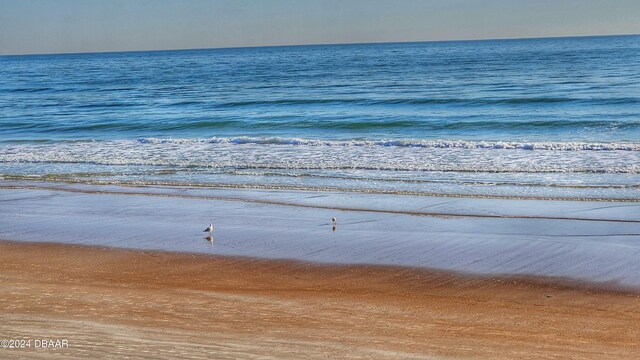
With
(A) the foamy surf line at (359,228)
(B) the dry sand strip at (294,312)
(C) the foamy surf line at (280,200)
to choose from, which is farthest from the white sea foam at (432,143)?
(B) the dry sand strip at (294,312)

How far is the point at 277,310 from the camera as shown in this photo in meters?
9.02

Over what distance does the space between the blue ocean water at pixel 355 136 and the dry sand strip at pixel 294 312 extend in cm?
638

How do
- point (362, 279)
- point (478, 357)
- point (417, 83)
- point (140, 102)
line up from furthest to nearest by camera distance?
point (417, 83), point (140, 102), point (362, 279), point (478, 357)

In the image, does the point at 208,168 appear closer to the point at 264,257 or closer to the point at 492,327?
the point at 264,257

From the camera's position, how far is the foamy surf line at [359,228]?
11.1 metres

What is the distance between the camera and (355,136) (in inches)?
1078

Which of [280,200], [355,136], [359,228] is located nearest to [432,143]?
[355,136]

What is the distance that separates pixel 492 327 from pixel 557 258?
303 cm

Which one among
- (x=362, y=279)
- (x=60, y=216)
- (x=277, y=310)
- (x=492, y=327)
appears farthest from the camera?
(x=60, y=216)

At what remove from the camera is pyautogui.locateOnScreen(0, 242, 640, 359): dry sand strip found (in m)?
7.61

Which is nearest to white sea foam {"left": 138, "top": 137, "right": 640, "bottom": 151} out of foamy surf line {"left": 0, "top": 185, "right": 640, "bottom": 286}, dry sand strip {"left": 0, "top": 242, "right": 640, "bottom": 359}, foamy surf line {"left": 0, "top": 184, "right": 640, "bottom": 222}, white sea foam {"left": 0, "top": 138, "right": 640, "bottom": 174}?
white sea foam {"left": 0, "top": 138, "right": 640, "bottom": 174}

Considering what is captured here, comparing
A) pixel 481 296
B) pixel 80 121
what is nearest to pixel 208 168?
pixel 481 296

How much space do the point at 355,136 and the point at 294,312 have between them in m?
18.7

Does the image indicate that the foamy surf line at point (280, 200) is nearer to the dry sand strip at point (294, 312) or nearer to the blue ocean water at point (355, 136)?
the blue ocean water at point (355, 136)
